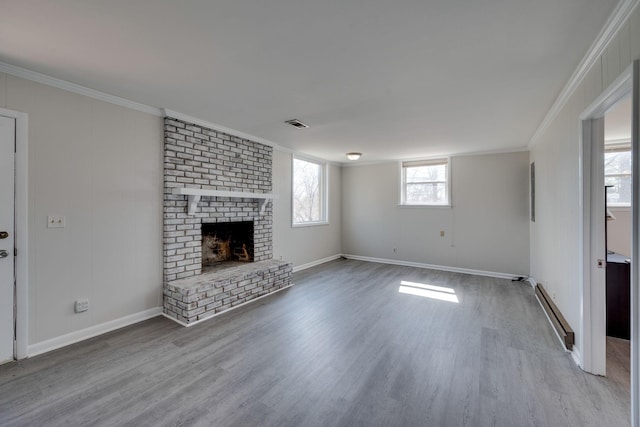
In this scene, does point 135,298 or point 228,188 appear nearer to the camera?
point 135,298

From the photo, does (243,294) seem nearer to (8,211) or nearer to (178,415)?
(178,415)

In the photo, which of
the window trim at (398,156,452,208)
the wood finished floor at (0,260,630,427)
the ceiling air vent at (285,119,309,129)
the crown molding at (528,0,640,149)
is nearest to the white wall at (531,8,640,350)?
the crown molding at (528,0,640,149)

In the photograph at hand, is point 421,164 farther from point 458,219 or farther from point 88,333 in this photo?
point 88,333

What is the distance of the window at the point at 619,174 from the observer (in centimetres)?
Answer: 417

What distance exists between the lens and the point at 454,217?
565 centimetres

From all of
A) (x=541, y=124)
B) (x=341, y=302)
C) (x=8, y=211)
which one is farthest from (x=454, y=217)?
(x=8, y=211)

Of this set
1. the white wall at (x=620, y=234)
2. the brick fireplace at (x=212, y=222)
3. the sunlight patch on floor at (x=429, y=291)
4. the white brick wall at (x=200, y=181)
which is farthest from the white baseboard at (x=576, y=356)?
the white brick wall at (x=200, y=181)

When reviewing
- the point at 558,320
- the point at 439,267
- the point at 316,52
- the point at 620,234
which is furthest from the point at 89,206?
the point at 620,234

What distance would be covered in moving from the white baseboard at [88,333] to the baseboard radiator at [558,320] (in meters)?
4.36

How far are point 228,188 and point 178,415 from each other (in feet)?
9.61

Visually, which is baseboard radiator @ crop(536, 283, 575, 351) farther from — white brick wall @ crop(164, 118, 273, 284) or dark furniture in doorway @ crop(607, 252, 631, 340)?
white brick wall @ crop(164, 118, 273, 284)

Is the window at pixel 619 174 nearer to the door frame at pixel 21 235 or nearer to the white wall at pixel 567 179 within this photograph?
the white wall at pixel 567 179

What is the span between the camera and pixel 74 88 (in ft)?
8.63

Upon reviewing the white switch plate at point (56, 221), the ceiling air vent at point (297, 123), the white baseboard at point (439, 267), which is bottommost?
the white baseboard at point (439, 267)
